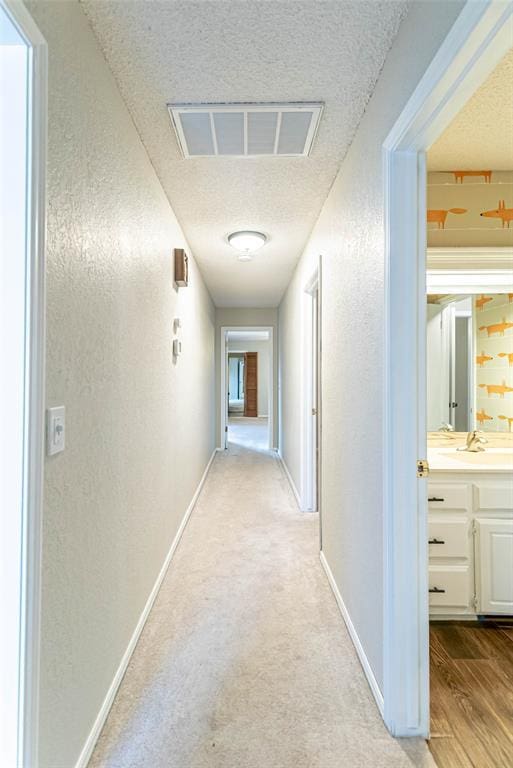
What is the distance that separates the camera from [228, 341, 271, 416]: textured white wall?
11.6 meters

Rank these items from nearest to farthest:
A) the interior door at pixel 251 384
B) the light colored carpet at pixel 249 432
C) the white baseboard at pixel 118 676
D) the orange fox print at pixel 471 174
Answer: the white baseboard at pixel 118 676 → the orange fox print at pixel 471 174 → the light colored carpet at pixel 249 432 → the interior door at pixel 251 384

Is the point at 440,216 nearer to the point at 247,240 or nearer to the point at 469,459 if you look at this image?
the point at 469,459

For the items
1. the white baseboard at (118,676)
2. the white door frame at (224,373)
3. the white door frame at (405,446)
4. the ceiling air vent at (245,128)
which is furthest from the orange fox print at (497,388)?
the white door frame at (224,373)

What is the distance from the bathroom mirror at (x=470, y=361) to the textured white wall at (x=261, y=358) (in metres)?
9.05

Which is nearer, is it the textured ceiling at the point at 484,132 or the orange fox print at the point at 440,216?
the textured ceiling at the point at 484,132

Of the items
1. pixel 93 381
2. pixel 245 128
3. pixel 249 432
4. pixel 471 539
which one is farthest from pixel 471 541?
pixel 249 432

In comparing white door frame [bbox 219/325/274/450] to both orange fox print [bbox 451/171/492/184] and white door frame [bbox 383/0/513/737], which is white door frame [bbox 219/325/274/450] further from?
white door frame [bbox 383/0/513/737]

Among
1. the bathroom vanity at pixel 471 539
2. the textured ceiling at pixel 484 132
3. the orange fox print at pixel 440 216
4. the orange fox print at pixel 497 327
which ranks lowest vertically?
the bathroom vanity at pixel 471 539

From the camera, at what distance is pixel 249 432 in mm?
8617

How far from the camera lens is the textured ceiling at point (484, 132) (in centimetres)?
151

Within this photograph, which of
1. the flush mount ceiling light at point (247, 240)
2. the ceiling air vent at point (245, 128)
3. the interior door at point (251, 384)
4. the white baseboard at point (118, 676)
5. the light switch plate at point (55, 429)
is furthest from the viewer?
the interior door at point (251, 384)

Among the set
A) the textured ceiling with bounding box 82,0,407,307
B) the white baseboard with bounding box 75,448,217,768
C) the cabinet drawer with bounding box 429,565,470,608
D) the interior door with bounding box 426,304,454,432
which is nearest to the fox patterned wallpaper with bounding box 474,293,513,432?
the interior door with bounding box 426,304,454,432

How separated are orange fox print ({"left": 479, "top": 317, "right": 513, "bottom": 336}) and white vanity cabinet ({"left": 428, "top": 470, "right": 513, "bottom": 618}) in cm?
94

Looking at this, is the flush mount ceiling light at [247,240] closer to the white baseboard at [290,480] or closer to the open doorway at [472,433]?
the open doorway at [472,433]
